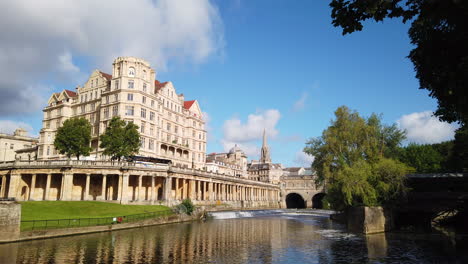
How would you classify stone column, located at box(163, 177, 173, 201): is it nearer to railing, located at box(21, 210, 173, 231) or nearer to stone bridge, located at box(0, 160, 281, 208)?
stone bridge, located at box(0, 160, 281, 208)

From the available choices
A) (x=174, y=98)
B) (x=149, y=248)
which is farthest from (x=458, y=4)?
(x=174, y=98)

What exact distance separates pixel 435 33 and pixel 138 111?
233 ft

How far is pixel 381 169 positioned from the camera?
138 ft

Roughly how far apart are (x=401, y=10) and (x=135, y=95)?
73.7 metres

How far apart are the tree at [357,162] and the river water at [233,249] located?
19.3 feet

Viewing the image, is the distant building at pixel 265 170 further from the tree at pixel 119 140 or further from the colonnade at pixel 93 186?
the tree at pixel 119 140

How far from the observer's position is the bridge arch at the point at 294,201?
516 feet

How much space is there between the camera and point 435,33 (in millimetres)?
17297

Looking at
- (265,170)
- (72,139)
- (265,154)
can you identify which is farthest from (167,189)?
(265,154)

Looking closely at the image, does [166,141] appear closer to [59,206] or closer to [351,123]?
[59,206]

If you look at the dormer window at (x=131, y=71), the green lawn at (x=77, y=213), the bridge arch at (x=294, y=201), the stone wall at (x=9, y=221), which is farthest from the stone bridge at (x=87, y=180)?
the bridge arch at (x=294, y=201)

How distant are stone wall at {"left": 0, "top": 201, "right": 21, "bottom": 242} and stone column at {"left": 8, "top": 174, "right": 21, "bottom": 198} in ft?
121

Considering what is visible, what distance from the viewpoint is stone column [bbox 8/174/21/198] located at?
6131 cm

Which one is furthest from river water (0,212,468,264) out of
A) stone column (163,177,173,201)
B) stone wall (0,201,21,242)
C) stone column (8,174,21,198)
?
stone column (8,174,21,198)
